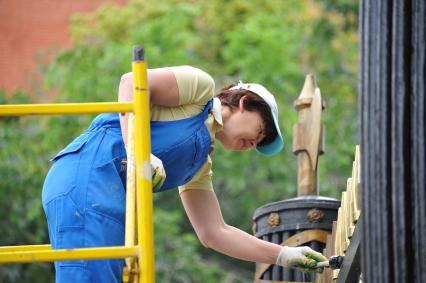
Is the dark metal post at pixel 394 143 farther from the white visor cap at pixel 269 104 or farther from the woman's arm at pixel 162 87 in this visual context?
the white visor cap at pixel 269 104

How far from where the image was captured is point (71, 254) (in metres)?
3.24

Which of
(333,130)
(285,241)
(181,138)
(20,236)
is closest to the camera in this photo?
(181,138)

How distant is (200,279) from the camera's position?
1437cm

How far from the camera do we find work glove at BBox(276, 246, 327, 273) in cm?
498

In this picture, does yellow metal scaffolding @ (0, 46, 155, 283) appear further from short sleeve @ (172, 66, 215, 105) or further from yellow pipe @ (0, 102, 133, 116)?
short sleeve @ (172, 66, 215, 105)

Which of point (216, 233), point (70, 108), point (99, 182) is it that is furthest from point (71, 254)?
point (216, 233)

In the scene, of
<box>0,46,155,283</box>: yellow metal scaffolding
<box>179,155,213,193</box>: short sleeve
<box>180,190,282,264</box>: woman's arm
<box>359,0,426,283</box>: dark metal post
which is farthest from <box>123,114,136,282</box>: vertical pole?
<box>180,190,282,264</box>: woman's arm

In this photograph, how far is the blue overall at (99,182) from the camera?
157 inches

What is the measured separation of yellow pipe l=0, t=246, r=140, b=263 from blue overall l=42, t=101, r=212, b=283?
0.70 metres

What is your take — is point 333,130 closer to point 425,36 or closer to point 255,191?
point 255,191

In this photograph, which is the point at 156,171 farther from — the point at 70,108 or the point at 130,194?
the point at 70,108

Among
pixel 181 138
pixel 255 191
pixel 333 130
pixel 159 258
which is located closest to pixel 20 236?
pixel 159 258

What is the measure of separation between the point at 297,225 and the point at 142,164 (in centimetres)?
245

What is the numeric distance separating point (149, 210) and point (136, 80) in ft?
1.30
